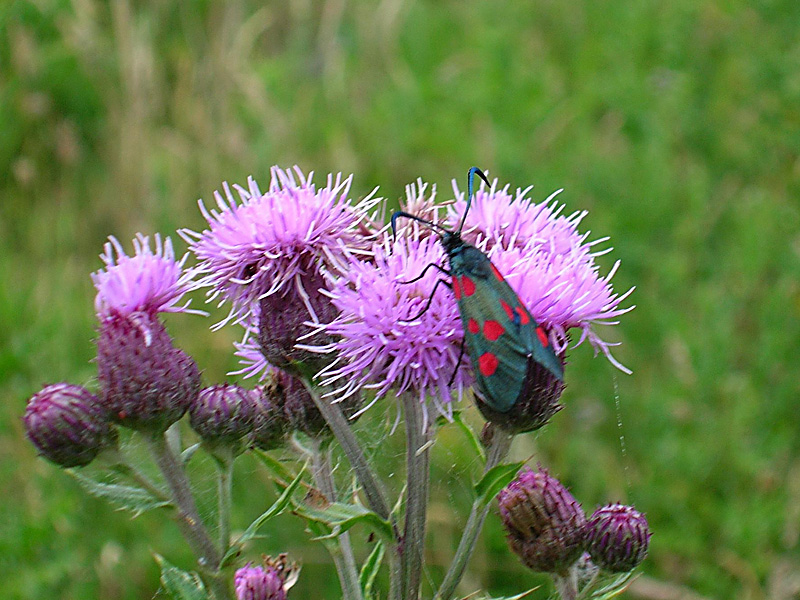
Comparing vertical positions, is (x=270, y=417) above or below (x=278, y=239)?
below

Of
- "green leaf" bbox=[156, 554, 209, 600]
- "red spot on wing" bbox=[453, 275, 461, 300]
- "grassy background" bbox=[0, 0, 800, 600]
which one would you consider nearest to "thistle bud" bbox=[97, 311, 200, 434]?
"green leaf" bbox=[156, 554, 209, 600]

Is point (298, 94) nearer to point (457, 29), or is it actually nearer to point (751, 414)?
point (457, 29)

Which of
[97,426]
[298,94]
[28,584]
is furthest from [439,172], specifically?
[97,426]

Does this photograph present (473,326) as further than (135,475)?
No

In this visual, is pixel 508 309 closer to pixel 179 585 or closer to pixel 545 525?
pixel 545 525

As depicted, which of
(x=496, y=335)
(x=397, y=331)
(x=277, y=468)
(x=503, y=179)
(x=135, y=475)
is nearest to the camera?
(x=496, y=335)

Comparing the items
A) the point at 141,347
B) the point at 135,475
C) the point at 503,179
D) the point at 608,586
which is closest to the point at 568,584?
the point at 608,586

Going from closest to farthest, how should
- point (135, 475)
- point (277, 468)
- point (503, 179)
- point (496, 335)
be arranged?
point (496, 335), point (135, 475), point (277, 468), point (503, 179)
